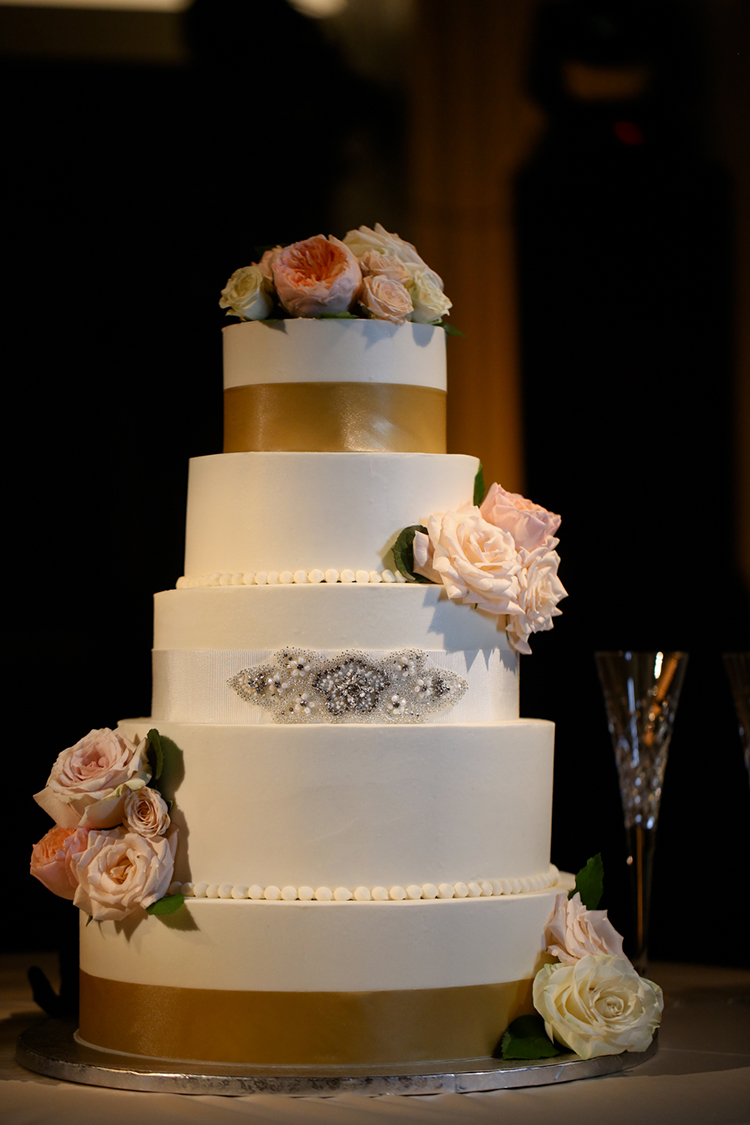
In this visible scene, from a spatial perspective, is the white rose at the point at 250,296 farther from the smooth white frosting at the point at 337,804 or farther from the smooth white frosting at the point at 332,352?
the smooth white frosting at the point at 337,804

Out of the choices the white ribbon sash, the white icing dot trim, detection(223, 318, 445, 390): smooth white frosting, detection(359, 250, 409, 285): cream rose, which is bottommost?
the white ribbon sash

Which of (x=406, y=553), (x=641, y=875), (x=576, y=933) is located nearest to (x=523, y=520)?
(x=406, y=553)

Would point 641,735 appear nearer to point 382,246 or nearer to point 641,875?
point 641,875

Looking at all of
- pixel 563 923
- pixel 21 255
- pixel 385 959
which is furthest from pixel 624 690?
pixel 21 255

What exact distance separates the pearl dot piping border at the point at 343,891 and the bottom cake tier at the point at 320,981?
0.8 inches

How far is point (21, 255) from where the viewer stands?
5.21 meters

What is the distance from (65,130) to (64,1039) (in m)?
3.06

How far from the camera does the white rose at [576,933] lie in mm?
3482

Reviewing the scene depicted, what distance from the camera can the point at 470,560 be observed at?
344cm

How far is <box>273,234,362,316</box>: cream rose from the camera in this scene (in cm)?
358

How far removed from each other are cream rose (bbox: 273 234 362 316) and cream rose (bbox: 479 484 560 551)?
57 cm

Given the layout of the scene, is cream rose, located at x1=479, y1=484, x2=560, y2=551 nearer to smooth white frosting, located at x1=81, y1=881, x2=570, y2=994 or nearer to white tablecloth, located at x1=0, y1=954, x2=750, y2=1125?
smooth white frosting, located at x1=81, y1=881, x2=570, y2=994

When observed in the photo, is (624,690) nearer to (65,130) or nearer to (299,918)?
(299,918)

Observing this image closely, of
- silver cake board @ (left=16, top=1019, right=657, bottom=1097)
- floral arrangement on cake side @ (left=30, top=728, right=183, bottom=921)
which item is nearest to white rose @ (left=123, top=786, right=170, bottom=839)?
floral arrangement on cake side @ (left=30, top=728, right=183, bottom=921)
